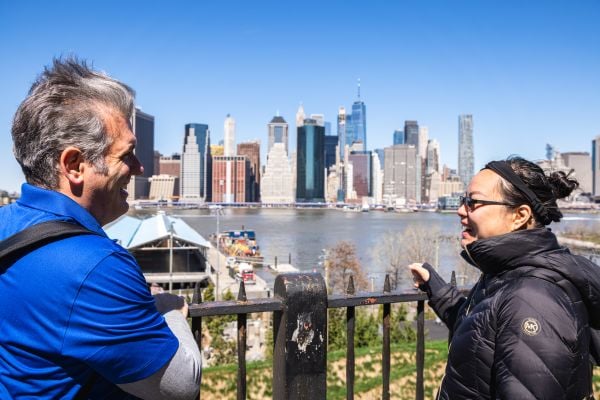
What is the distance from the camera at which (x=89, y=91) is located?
1535 millimetres

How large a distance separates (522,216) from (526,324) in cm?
53

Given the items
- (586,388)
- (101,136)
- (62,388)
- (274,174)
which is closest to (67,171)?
(101,136)

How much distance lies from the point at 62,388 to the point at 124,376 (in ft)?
0.53

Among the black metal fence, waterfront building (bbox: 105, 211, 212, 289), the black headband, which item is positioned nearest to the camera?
the black headband

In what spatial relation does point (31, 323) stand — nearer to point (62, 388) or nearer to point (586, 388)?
point (62, 388)

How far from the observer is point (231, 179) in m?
183

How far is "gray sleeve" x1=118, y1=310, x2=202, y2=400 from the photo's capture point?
54.9 inches

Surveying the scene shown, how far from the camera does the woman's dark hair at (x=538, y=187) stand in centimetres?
204

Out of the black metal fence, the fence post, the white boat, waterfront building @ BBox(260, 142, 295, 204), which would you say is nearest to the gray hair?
the black metal fence

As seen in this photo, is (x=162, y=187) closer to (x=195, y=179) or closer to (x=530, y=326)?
(x=195, y=179)

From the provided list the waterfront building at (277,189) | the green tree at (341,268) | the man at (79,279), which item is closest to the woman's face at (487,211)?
the man at (79,279)

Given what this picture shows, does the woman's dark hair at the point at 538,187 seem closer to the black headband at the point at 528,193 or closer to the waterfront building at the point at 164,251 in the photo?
the black headband at the point at 528,193

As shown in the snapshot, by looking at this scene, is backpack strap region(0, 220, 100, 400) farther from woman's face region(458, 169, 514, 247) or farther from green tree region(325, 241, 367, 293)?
green tree region(325, 241, 367, 293)

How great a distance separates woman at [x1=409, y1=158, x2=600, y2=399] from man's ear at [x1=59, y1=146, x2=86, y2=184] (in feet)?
4.63
